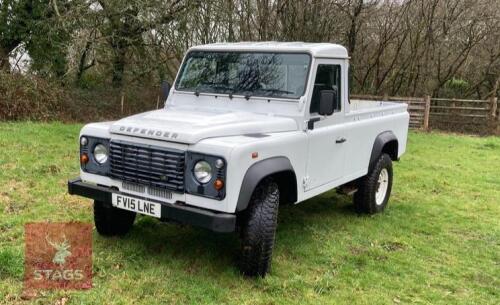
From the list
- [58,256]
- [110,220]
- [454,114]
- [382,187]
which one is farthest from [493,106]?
[58,256]

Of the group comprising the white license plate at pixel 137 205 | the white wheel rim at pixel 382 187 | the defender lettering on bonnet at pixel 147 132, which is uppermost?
the defender lettering on bonnet at pixel 147 132

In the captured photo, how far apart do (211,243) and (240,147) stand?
151 centimetres

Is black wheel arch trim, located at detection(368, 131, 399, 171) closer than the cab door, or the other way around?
the cab door

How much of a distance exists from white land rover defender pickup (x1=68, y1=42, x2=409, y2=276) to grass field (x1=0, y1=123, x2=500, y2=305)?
13.5 inches

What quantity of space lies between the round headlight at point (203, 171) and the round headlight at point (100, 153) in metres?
0.96

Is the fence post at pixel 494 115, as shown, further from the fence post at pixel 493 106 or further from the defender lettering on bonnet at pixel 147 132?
the defender lettering on bonnet at pixel 147 132

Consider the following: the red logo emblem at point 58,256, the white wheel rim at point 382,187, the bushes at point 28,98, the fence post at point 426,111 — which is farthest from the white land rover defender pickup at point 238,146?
the fence post at point 426,111

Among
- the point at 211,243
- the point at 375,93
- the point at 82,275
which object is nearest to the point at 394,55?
the point at 375,93

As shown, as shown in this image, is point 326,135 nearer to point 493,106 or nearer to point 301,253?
point 301,253

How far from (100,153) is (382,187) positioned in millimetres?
3868

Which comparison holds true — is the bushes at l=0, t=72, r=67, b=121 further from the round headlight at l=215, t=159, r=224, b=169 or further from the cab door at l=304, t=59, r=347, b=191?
the round headlight at l=215, t=159, r=224, b=169

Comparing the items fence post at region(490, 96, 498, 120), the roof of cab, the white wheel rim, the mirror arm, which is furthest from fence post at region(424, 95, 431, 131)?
the mirror arm

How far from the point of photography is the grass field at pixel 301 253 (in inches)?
153

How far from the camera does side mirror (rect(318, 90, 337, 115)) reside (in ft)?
14.9
